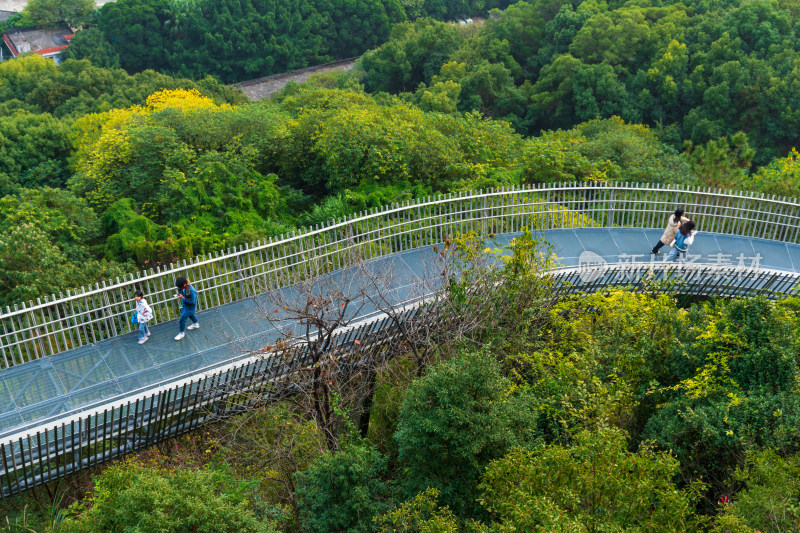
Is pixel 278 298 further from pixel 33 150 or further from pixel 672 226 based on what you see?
pixel 33 150

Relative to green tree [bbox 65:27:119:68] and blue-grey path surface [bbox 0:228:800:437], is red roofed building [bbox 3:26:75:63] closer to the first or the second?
green tree [bbox 65:27:119:68]

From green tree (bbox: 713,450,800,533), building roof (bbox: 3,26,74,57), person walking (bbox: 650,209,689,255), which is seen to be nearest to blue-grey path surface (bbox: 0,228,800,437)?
person walking (bbox: 650,209,689,255)

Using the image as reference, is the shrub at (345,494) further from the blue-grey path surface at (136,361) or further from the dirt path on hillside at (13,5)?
the dirt path on hillside at (13,5)

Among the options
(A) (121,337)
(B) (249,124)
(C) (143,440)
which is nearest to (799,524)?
(C) (143,440)

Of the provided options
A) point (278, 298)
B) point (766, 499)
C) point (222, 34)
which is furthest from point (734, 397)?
point (222, 34)

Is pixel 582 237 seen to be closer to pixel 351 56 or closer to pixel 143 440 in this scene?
pixel 143 440
